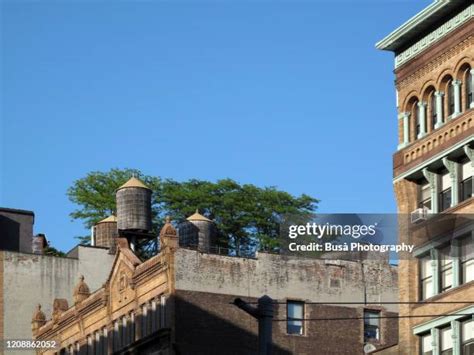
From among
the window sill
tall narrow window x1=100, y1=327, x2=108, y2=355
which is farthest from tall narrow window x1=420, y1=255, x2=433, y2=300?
tall narrow window x1=100, y1=327, x2=108, y2=355

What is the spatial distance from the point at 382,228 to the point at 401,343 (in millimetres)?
4539

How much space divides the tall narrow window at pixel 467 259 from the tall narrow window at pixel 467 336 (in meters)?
1.56

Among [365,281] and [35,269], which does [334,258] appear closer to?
[365,281]

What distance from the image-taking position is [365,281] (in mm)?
84500

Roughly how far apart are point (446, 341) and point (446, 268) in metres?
2.71

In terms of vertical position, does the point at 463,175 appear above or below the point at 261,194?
below

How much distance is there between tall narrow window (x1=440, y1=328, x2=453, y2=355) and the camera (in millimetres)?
60438

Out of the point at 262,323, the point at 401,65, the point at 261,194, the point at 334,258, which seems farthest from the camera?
the point at 261,194

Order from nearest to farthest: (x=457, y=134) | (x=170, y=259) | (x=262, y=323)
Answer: (x=262, y=323)
(x=457, y=134)
(x=170, y=259)

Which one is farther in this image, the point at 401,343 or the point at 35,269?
the point at 35,269

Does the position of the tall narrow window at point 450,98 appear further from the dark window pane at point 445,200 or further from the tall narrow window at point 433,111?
the dark window pane at point 445,200

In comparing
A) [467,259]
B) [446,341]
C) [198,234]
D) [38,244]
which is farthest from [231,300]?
[38,244]

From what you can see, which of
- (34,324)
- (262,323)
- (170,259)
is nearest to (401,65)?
(170,259)

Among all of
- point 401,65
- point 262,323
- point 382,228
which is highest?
point 401,65
